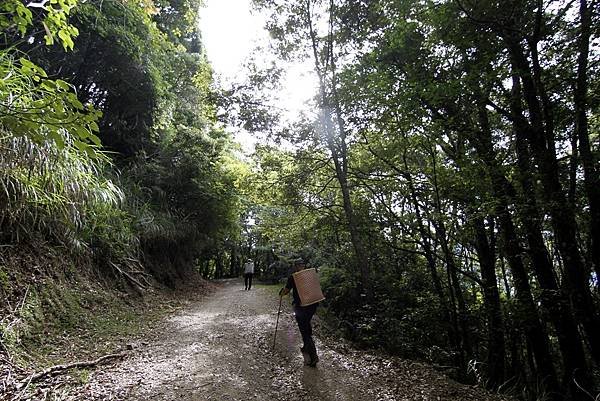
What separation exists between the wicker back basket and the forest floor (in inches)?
42.3

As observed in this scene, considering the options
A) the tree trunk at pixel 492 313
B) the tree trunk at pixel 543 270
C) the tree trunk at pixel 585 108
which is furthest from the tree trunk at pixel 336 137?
the tree trunk at pixel 585 108

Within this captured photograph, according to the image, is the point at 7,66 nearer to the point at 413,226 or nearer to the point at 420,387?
the point at 420,387

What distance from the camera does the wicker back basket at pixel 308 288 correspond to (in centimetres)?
568

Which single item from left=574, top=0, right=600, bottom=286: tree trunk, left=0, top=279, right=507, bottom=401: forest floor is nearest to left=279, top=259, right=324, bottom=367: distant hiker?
left=0, top=279, right=507, bottom=401: forest floor

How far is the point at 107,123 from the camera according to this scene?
34.6 feet

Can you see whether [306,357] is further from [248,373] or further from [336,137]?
[336,137]

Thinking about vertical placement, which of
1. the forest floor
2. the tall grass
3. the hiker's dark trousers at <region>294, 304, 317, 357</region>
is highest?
the tall grass

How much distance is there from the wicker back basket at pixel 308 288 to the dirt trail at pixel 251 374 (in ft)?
3.52

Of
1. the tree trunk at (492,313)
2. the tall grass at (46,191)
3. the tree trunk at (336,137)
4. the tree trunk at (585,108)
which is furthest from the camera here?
the tree trunk at (336,137)

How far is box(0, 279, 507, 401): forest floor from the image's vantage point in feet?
14.2

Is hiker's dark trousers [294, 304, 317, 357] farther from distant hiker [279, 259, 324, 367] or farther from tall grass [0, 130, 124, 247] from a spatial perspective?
tall grass [0, 130, 124, 247]

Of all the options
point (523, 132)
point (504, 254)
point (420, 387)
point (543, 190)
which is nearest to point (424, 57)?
point (523, 132)

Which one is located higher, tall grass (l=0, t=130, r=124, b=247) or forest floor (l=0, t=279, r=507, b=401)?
tall grass (l=0, t=130, r=124, b=247)

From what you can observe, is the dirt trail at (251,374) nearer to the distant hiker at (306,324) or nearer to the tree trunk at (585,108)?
the distant hiker at (306,324)
